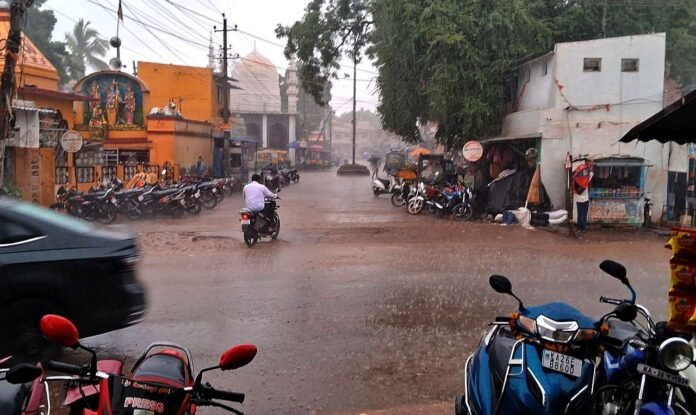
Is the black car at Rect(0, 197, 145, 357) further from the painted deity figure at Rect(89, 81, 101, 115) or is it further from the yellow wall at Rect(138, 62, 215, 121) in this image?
the yellow wall at Rect(138, 62, 215, 121)

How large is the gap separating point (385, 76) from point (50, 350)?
62.2 ft

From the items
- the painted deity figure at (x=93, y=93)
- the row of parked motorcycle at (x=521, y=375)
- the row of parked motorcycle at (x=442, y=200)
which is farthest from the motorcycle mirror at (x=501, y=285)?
the painted deity figure at (x=93, y=93)

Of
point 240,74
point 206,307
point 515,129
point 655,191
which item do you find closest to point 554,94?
point 515,129

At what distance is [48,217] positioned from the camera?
17.9 feet

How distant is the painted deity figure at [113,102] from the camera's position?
87.5 ft

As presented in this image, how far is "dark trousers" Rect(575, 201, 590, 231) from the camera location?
1516cm

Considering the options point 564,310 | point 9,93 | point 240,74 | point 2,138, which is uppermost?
point 240,74

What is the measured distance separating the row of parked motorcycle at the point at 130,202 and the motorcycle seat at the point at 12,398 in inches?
583

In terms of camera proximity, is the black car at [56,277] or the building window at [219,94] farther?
the building window at [219,94]

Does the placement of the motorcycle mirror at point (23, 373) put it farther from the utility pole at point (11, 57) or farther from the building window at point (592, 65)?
the building window at point (592, 65)

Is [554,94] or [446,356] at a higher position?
[554,94]

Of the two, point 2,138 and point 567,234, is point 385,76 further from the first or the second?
point 2,138

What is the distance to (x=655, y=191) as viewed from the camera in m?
16.3

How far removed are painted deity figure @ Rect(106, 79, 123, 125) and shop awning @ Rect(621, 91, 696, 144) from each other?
25068mm
